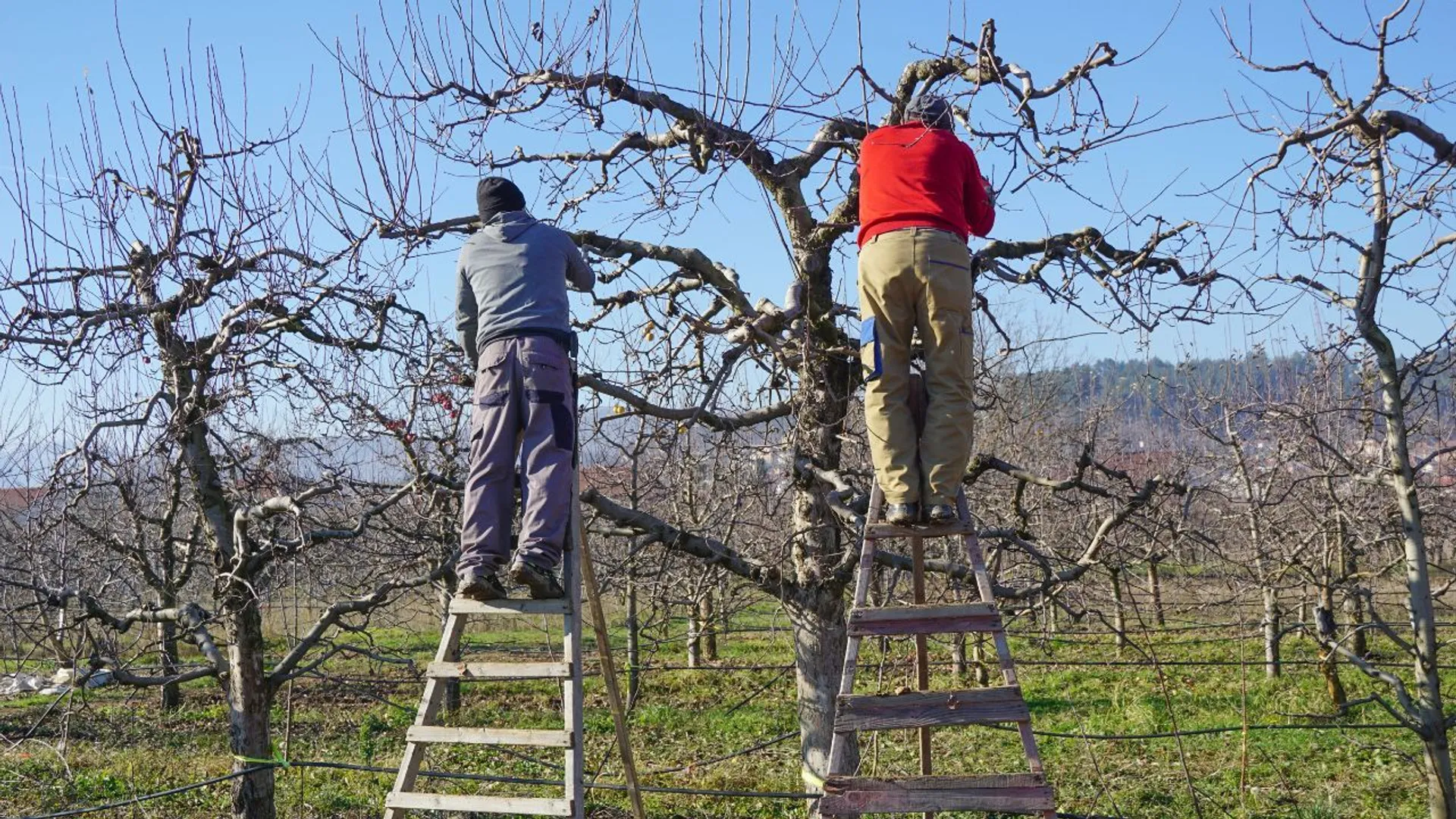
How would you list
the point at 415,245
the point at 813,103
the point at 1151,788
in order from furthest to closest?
the point at 1151,788 → the point at 415,245 → the point at 813,103

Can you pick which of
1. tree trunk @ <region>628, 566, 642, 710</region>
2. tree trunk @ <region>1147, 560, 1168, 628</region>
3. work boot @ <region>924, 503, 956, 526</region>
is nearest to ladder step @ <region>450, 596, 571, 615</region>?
work boot @ <region>924, 503, 956, 526</region>

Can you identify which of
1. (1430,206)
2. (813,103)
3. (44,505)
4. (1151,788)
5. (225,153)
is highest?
(225,153)

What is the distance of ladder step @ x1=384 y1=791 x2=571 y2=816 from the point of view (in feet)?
12.5

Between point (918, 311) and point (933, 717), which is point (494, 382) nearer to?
point (918, 311)

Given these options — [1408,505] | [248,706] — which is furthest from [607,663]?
[1408,505]

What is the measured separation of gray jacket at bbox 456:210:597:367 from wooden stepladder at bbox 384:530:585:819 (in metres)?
0.72

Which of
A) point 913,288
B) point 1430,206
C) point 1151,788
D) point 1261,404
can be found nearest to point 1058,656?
point 1151,788

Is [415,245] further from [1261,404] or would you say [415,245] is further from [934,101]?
[1261,404]

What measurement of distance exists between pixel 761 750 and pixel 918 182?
874 centimetres

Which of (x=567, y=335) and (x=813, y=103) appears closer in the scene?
(x=567, y=335)

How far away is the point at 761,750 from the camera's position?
11969mm

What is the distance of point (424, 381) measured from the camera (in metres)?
6.01

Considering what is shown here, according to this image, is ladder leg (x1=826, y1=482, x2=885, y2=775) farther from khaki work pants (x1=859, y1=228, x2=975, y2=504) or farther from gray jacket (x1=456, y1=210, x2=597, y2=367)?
gray jacket (x1=456, y1=210, x2=597, y2=367)

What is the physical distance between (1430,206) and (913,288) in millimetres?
2637
